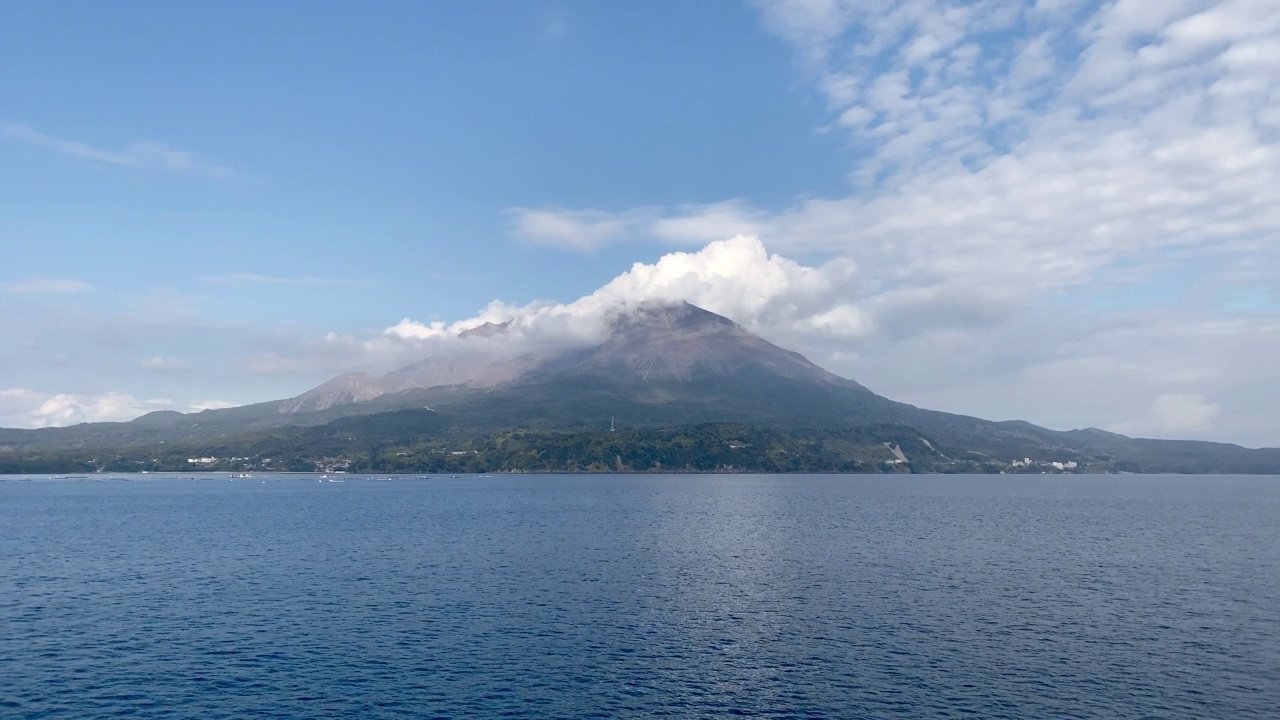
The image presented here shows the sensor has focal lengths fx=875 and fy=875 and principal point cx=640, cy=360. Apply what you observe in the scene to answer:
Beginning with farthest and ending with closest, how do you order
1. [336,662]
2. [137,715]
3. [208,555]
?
[208,555], [336,662], [137,715]

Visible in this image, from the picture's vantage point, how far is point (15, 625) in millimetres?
65562

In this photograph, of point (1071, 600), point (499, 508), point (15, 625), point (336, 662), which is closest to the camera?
point (336, 662)

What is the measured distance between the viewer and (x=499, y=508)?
18088cm

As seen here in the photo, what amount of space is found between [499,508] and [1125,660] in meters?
139

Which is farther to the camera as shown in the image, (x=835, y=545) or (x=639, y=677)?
(x=835, y=545)

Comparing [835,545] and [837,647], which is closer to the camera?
[837,647]

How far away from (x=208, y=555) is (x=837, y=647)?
266 feet

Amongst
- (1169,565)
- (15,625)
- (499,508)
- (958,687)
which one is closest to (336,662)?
(15,625)

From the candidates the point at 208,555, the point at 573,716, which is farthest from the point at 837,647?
the point at 208,555

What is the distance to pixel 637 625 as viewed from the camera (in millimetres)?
66562

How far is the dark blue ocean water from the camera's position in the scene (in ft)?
161

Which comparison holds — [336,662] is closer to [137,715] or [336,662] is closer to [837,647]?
[137,715]

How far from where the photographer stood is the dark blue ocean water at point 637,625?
49.2 metres

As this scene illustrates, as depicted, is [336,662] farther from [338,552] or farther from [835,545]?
[835,545]
